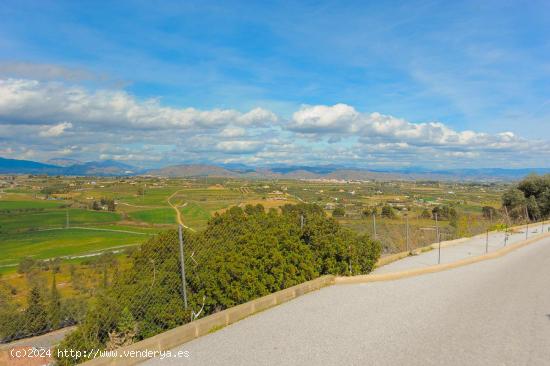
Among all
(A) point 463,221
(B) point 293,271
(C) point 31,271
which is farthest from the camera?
(A) point 463,221

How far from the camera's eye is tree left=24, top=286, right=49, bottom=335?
31.6ft

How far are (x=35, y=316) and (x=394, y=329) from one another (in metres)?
8.33

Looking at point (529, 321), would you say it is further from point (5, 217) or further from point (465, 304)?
point (5, 217)

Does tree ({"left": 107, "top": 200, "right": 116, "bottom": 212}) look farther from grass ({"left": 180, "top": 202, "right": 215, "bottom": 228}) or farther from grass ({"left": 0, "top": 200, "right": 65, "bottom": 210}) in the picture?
grass ({"left": 180, "top": 202, "right": 215, "bottom": 228})

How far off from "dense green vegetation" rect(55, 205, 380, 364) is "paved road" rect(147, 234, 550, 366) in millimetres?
796

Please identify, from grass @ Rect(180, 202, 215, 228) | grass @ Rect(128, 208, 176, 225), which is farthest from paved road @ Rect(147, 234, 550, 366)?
grass @ Rect(128, 208, 176, 225)

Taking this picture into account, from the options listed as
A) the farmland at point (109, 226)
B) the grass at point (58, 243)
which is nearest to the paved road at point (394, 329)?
the farmland at point (109, 226)

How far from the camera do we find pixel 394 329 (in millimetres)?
6184

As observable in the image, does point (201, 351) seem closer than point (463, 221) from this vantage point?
Yes

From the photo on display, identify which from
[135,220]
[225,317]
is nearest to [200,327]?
[225,317]

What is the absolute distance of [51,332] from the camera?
33.4 feet

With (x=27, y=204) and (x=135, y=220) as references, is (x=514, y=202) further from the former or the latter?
(x=27, y=204)

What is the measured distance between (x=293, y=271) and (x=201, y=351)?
3.64 metres

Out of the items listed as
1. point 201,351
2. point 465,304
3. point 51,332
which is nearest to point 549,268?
point 465,304
